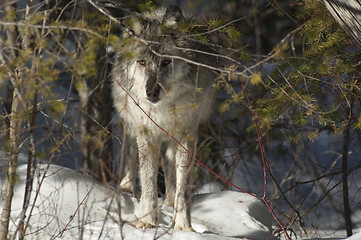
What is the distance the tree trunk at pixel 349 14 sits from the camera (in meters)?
4.10

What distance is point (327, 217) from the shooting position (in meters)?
10.6

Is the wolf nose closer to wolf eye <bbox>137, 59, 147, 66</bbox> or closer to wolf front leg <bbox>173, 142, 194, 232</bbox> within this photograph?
wolf eye <bbox>137, 59, 147, 66</bbox>

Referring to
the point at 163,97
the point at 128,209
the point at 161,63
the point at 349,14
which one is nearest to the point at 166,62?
the point at 161,63

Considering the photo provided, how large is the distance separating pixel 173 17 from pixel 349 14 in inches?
71.9

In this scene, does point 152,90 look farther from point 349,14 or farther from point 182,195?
point 349,14

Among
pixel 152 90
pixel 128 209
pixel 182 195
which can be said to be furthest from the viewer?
pixel 128 209

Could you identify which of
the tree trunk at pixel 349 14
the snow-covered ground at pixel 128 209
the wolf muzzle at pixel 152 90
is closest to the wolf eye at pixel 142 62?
the wolf muzzle at pixel 152 90

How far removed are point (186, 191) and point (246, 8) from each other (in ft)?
20.3

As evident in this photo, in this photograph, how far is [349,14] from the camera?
13.6ft

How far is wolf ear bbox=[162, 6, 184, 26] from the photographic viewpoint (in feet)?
17.0

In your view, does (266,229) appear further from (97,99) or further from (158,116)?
(97,99)

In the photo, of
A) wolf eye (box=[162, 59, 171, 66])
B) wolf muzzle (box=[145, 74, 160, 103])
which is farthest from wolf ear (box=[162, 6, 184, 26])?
wolf muzzle (box=[145, 74, 160, 103])

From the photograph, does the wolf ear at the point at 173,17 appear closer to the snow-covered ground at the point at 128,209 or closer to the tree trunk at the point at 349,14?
the tree trunk at the point at 349,14

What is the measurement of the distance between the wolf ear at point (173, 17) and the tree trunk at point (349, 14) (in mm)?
1536
